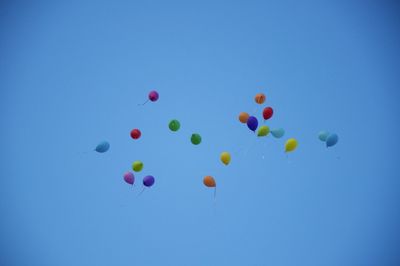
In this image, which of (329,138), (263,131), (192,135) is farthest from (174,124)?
(329,138)

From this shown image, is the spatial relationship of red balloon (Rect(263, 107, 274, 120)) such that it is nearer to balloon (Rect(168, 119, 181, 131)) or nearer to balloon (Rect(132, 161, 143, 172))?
balloon (Rect(168, 119, 181, 131))

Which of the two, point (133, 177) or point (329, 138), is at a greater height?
point (329, 138)

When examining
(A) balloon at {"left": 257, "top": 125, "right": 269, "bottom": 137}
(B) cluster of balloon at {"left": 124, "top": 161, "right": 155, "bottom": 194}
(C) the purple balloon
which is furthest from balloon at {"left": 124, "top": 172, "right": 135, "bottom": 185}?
(A) balloon at {"left": 257, "top": 125, "right": 269, "bottom": 137}

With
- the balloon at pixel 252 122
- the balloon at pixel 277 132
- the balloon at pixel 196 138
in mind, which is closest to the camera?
the balloon at pixel 252 122

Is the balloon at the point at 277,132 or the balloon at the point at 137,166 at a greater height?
the balloon at the point at 277,132

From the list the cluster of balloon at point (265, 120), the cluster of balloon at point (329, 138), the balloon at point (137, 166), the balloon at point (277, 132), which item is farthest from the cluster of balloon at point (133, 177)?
the cluster of balloon at point (329, 138)

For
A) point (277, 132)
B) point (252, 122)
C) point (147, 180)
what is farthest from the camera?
point (147, 180)

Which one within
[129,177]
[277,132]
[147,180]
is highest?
[277,132]

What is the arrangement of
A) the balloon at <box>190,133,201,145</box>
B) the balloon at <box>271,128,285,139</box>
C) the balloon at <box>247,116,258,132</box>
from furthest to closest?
the balloon at <box>190,133,201,145</box> < the balloon at <box>271,128,285,139</box> < the balloon at <box>247,116,258,132</box>

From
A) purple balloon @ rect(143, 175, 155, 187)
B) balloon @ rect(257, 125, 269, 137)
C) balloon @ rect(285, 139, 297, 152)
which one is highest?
balloon @ rect(285, 139, 297, 152)

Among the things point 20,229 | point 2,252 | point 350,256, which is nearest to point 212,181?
point 350,256

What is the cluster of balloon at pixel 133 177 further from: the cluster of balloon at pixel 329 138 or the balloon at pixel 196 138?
the cluster of balloon at pixel 329 138

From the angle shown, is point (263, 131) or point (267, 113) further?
point (267, 113)

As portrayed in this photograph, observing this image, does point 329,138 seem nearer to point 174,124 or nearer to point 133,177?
point 174,124
